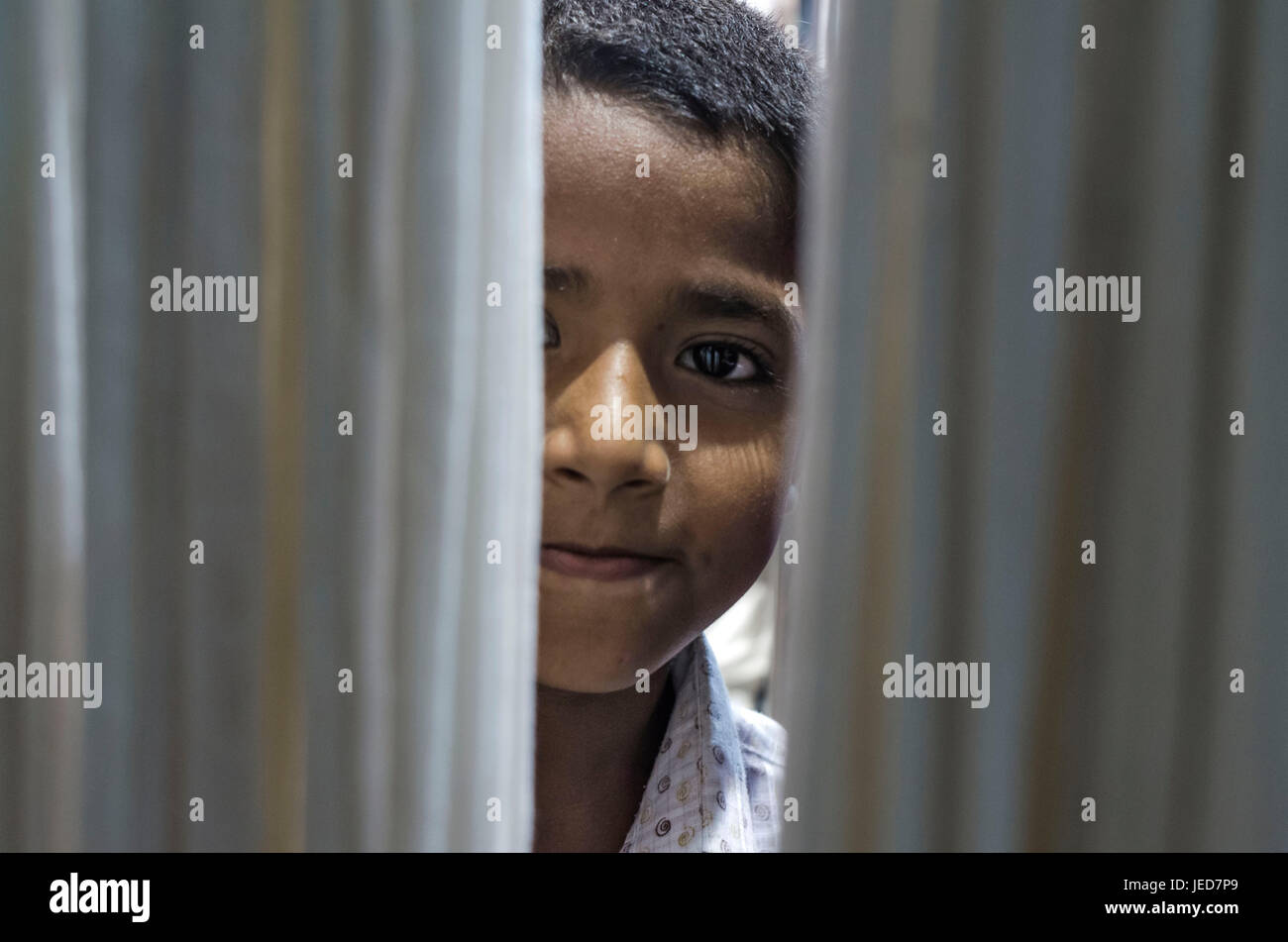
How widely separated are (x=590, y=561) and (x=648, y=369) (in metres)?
0.16

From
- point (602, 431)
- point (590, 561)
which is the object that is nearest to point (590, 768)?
point (590, 561)

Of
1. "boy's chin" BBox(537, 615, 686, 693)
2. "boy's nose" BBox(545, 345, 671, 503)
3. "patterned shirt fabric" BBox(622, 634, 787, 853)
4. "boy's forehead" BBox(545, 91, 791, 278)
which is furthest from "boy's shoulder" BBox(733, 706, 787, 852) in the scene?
"boy's forehead" BBox(545, 91, 791, 278)

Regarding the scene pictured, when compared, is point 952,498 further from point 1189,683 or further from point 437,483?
point 437,483

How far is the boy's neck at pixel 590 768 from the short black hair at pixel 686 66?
0.50m

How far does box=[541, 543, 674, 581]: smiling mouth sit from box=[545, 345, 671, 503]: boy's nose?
5 centimetres

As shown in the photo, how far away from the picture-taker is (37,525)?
810 mm

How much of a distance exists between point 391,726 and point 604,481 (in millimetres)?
238

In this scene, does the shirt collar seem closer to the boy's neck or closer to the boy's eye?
the boy's neck

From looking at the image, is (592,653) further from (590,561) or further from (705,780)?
(705,780)

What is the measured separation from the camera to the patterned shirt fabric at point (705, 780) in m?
1.00

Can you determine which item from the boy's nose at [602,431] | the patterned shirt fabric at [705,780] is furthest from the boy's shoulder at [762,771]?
the boy's nose at [602,431]

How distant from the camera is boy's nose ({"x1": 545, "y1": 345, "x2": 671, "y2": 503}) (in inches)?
33.2

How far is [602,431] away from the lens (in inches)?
33.2

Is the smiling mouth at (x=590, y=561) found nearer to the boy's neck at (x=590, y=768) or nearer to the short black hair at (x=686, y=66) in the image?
the boy's neck at (x=590, y=768)
